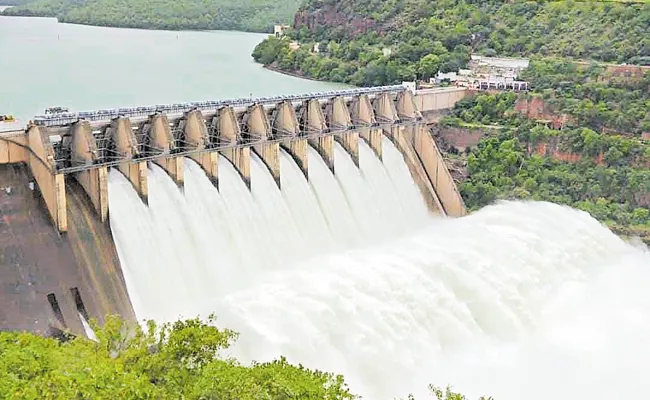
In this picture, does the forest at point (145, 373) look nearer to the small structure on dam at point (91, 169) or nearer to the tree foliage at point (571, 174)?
the small structure on dam at point (91, 169)

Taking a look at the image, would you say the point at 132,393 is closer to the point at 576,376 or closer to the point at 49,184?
the point at 49,184

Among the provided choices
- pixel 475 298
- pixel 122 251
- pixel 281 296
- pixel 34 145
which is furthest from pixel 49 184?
pixel 475 298

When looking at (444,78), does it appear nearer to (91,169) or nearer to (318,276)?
(318,276)

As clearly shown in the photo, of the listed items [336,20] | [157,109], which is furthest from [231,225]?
[336,20]

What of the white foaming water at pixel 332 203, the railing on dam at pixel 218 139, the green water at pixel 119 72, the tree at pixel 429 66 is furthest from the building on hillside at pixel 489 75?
the white foaming water at pixel 332 203

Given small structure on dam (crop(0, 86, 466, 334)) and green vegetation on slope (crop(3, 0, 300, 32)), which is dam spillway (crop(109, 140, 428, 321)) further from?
green vegetation on slope (crop(3, 0, 300, 32))

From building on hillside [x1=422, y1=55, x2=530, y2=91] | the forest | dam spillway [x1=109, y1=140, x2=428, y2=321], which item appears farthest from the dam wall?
building on hillside [x1=422, y1=55, x2=530, y2=91]
